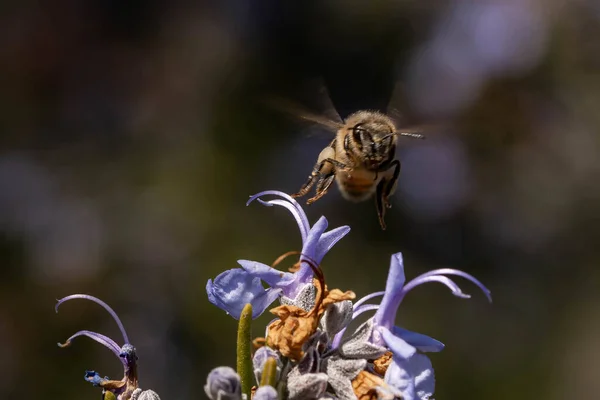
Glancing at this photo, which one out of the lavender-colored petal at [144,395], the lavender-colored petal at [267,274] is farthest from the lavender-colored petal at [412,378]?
the lavender-colored petal at [144,395]

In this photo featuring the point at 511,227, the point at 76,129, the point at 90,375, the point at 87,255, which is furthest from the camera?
the point at 76,129

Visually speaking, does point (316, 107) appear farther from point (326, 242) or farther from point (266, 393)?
point (266, 393)

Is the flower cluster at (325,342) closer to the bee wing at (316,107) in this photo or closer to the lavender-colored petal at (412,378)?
the lavender-colored petal at (412,378)

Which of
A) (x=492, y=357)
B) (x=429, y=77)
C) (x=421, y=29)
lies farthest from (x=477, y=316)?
(x=421, y=29)

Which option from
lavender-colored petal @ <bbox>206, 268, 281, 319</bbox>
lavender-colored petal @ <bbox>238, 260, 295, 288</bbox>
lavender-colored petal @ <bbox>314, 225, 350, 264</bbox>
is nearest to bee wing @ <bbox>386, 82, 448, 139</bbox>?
lavender-colored petal @ <bbox>314, 225, 350, 264</bbox>

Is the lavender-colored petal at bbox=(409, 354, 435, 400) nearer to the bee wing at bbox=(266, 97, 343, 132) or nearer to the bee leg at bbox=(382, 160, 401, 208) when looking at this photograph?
the bee leg at bbox=(382, 160, 401, 208)

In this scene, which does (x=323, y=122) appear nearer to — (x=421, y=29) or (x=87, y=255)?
(x=87, y=255)
